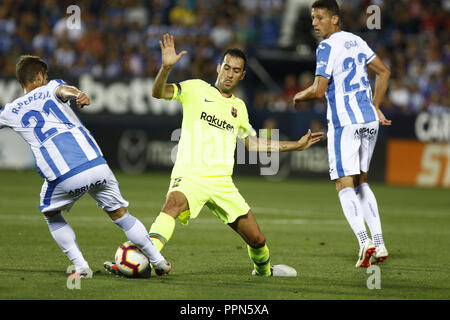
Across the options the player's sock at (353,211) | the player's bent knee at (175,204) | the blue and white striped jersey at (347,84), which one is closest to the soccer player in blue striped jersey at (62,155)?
the player's bent knee at (175,204)

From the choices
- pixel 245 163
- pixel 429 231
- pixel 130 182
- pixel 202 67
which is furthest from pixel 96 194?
pixel 202 67

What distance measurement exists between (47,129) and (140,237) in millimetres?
1099

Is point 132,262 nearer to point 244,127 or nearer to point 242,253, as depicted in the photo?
point 244,127

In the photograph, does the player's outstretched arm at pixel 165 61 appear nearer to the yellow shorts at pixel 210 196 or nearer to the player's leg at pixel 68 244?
the yellow shorts at pixel 210 196

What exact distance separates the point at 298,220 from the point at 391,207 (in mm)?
2883

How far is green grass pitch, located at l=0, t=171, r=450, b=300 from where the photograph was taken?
5566mm

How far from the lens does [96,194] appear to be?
19.9ft

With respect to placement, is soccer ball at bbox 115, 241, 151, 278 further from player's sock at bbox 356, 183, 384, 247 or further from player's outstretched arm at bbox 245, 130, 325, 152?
player's sock at bbox 356, 183, 384, 247

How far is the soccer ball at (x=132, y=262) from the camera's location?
5.99 meters

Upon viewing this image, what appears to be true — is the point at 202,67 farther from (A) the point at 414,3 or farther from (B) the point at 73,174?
(B) the point at 73,174

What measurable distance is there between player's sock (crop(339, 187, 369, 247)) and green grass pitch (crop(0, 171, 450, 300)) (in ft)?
1.14

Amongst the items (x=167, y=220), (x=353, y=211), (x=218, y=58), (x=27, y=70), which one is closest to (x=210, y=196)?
(x=167, y=220)

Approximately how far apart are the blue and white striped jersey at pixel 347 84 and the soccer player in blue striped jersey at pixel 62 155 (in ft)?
7.95
